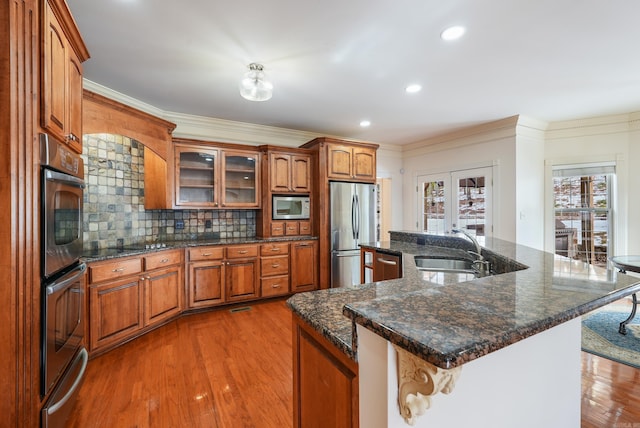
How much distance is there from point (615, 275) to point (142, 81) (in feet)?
12.4

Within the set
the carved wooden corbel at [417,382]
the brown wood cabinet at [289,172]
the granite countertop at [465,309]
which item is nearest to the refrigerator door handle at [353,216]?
the brown wood cabinet at [289,172]

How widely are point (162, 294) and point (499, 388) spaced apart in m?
3.13

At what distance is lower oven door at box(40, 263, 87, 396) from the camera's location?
1278mm

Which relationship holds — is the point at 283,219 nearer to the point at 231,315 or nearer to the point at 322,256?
the point at 322,256

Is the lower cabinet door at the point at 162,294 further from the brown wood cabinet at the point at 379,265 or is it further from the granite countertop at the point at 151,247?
the brown wood cabinet at the point at 379,265

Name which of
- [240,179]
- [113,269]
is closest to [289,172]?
[240,179]

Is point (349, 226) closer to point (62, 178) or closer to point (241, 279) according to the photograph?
point (241, 279)

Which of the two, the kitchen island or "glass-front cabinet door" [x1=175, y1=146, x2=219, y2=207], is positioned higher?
"glass-front cabinet door" [x1=175, y1=146, x2=219, y2=207]

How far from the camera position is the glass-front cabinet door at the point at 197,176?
3584 millimetres

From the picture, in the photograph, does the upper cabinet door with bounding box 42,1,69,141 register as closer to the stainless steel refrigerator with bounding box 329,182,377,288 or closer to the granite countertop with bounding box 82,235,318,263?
the granite countertop with bounding box 82,235,318,263

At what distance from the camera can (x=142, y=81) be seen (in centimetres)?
286

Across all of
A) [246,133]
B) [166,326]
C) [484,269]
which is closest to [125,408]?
[166,326]

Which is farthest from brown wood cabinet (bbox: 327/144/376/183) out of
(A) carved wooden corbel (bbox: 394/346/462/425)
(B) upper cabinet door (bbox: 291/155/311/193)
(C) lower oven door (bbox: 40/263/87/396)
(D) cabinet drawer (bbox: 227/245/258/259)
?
(A) carved wooden corbel (bbox: 394/346/462/425)

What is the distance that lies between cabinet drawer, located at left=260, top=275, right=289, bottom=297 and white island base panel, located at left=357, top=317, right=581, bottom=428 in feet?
10.5
